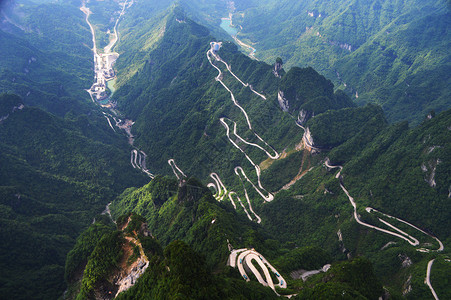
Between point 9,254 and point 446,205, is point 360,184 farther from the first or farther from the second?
point 9,254

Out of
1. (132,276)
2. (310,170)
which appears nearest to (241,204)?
(310,170)

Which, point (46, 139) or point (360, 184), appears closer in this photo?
point (360, 184)

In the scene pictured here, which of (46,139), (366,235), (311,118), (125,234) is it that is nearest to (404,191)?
(366,235)

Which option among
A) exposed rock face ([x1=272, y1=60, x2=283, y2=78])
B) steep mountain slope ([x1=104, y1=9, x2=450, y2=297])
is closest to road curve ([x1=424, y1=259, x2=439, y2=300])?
steep mountain slope ([x1=104, y1=9, x2=450, y2=297])

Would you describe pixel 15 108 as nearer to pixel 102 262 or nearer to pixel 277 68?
pixel 102 262

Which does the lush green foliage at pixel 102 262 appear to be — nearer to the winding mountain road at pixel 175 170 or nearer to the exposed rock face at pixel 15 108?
the winding mountain road at pixel 175 170

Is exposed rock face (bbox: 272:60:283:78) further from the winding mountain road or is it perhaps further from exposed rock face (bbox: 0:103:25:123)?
exposed rock face (bbox: 0:103:25:123)
